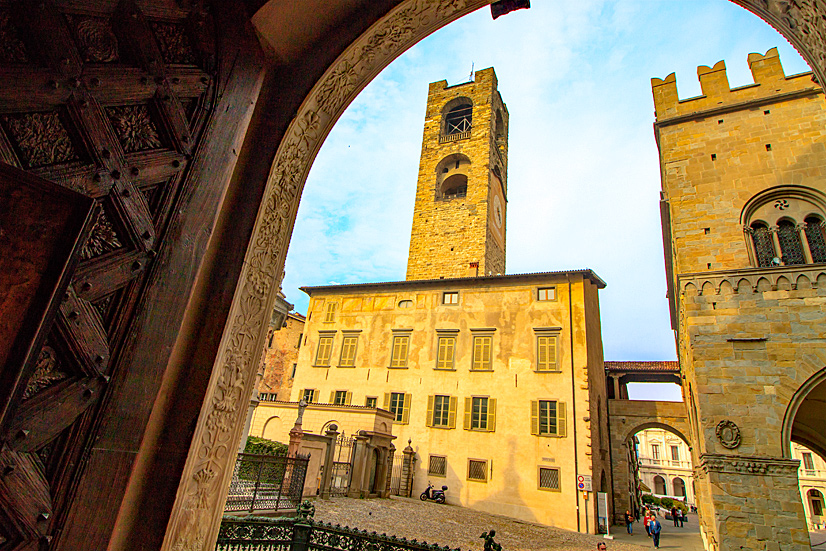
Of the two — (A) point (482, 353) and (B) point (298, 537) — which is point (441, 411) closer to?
(A) point (482, 353)

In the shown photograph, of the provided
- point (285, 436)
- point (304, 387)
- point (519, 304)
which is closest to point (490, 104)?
point (519, 304)

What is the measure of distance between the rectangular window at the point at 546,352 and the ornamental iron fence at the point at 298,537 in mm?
15379

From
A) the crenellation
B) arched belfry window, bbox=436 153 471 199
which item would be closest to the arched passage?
the crenellation

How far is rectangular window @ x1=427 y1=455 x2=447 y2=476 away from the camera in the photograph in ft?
66.0

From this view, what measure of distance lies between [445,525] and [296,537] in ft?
31.2

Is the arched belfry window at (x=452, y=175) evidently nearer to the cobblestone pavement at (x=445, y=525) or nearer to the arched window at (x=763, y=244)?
the cobblestone pavement at (x=445, y=525)

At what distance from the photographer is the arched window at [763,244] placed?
10703 millimetres

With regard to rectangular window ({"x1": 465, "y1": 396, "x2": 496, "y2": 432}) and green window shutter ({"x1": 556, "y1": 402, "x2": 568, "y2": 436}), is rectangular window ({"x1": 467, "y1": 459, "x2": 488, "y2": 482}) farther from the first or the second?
green window shutter ({"x1": 556, "y1": 402, "x2": 568, "y2": 436})

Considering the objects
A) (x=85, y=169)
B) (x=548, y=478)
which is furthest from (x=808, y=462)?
(x=85, y=169)

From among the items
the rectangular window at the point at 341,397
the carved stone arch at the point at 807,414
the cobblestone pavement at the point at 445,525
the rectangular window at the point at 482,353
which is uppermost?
the rectangular window at the point at 482,353

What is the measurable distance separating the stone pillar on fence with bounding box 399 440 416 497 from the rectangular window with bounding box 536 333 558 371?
7069 mm

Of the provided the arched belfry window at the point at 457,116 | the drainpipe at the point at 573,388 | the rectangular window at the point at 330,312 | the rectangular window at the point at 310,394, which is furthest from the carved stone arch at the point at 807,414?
the arched belfry window at the point at 457,116

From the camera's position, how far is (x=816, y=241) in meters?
10.4

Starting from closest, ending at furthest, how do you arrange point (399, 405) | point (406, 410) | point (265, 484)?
point (265, 484) → point (406, 410) → point (399, 405)
